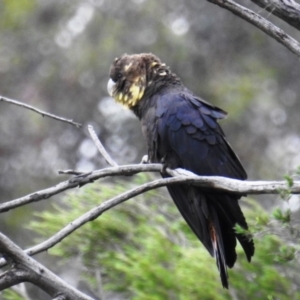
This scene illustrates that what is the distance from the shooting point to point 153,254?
17.3 feet

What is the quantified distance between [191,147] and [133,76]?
1.97ft

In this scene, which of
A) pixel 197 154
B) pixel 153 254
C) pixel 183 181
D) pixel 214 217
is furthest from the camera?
pixel 153 254

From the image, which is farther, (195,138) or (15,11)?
(15,11)

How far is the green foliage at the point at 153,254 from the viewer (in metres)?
5.03

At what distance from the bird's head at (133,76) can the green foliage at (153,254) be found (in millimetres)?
941

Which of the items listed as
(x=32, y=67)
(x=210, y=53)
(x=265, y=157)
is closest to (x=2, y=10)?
(x=32, y=67)

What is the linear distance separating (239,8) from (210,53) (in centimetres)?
1035

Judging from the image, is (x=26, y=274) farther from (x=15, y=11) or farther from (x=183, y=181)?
(x=15, y=11)

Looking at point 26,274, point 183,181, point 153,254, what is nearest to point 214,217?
point 183,181

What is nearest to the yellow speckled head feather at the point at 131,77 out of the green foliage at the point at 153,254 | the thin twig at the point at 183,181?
the green foliage at the point at 153,254

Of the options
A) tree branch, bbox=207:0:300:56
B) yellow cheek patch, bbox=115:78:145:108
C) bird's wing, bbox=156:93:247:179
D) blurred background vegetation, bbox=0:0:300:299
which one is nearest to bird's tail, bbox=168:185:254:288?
bird's wing, bbox=156:93:247:179

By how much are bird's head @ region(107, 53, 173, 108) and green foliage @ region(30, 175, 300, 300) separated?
94 centimetres

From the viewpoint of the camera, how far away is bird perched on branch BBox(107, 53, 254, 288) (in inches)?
160

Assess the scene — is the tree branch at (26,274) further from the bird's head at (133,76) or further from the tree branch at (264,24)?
the bird's head at (133,76)
